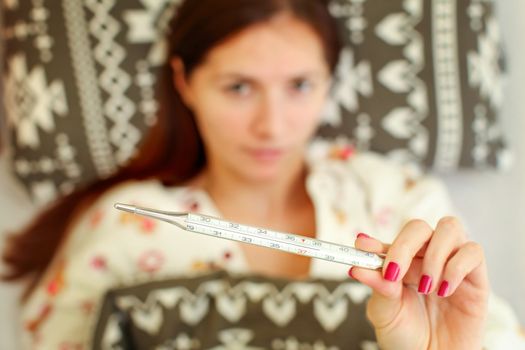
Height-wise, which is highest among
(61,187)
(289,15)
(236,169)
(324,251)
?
(289,15)

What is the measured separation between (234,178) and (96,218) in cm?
24

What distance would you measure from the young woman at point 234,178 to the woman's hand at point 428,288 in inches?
6.7

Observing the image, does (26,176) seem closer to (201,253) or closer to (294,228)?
(201,253)

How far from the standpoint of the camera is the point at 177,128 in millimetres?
1139

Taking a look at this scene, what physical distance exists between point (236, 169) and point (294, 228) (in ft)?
0.46

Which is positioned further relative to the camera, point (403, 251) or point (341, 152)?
point (341, 152)

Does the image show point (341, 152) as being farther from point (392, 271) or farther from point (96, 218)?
point (392, 271)

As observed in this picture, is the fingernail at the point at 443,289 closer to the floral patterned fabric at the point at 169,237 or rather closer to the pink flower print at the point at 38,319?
the floral patterned fabric at the point at 169,237

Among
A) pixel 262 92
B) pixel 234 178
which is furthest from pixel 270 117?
pixel 234 178

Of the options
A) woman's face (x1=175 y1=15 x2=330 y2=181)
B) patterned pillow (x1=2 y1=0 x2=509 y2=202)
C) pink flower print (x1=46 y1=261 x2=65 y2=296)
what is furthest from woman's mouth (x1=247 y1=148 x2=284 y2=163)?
pink flower print (x1=46 y1=261 x2=65 y2=296)

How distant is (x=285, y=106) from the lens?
947 mm

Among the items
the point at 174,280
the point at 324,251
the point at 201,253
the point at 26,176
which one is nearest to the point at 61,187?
the point at 26,176

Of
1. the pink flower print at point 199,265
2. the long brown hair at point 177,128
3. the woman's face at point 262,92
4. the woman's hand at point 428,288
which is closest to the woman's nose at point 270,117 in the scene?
the woman's face at point 262,92

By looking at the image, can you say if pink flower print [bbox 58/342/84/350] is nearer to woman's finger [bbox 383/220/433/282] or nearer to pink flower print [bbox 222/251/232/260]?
pink flower print [bbox 222/251/232/260]
